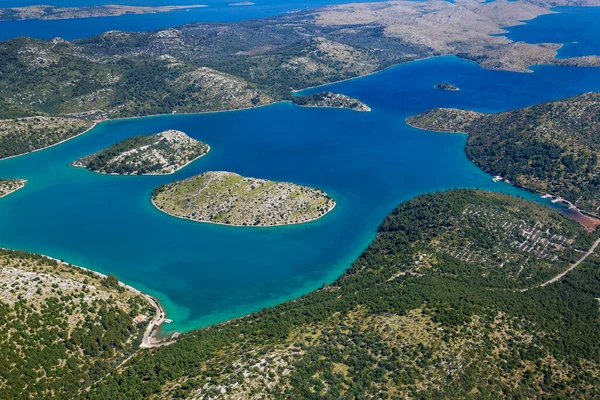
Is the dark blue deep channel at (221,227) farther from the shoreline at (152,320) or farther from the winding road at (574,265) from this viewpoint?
the winding road at (574,265)

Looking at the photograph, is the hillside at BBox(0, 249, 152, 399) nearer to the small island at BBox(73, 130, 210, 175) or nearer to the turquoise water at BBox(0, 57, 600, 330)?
the turquoise water at BBox(0, 57, 600, 330)

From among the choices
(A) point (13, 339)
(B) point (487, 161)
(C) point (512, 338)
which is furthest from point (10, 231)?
(B) point (487, 161)

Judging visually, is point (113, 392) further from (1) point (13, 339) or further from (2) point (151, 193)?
(2) point (151, 193)

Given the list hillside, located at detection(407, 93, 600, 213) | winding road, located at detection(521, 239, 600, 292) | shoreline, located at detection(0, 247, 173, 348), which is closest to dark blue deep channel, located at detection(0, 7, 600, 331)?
shoreline, located at detection(0, 247, 173, 348)

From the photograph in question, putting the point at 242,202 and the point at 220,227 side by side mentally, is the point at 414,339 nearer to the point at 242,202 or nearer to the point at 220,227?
the point at 220,227

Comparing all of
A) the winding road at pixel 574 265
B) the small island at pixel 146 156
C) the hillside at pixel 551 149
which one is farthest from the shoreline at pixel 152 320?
the hillside at pixel 551 149

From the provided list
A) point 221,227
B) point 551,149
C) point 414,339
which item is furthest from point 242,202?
point 551,149
